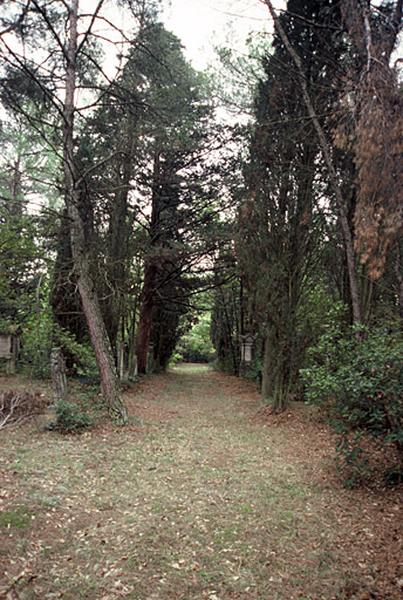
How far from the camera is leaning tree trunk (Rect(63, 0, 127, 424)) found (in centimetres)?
702

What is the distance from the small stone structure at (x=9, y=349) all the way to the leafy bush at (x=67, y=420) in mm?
4865

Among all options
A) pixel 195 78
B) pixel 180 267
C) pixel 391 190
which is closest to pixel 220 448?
pixel 391 190

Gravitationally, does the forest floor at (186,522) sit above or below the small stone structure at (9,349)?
below

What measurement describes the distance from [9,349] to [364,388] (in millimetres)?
9321

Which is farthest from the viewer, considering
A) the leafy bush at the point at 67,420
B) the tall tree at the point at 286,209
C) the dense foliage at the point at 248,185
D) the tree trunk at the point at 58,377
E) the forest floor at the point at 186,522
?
the tall tree at the point at 286,209

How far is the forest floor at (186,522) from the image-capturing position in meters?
2.57

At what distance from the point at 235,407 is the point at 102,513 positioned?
5.99 m

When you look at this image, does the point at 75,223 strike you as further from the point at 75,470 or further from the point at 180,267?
the point at 180,267

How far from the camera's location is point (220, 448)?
5832mm

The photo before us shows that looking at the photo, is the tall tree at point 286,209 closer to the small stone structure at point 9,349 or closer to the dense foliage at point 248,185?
the dense foliage at point 248,185

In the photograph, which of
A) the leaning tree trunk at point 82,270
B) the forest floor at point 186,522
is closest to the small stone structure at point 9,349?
the leaning tree trunk at point 82,270

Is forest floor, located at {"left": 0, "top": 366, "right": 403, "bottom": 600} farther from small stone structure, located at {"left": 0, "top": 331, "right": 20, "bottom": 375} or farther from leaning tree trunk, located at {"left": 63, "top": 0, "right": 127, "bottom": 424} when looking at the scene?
small stone structure, located at {"left": 0, "top": 331, "right": 20, "bottom": 375}

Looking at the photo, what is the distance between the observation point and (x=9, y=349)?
10.4 metres

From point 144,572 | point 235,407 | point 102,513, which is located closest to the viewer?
point 144,572
